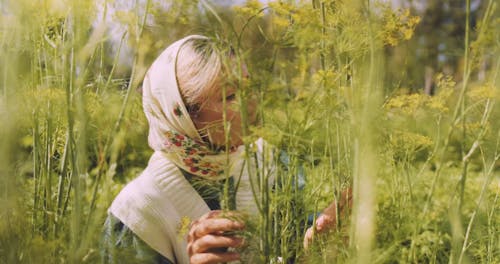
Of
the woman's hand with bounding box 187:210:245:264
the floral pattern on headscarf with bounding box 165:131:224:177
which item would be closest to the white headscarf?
the floral pattern on headscarf with bounding box 165:131:224:177

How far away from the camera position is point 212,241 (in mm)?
844

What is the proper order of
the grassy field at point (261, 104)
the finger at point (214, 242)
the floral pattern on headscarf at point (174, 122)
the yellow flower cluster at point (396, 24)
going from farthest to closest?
1. the floral pattern on headscarf at point (174, 122)
2. the finger at point (214, 242)
3. the yellow flower cluster at point (396, 24)
4. the grassy field at point (261, 104)

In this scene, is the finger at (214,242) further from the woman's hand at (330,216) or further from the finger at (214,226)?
the woman's hand at (330,216)

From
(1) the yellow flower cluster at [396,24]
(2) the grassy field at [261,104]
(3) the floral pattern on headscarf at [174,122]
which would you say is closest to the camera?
(2) the grassy field at [261,104]

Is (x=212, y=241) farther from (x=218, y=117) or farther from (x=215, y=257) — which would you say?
(x=218, y=117)

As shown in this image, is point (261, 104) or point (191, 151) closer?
point (261, 104)

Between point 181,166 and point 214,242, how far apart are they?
0.31 meters

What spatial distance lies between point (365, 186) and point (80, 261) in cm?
32

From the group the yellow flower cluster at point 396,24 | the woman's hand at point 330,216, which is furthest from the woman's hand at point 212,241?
the yellow flower cluster at point 396,24

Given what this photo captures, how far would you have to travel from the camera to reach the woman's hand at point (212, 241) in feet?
2.71

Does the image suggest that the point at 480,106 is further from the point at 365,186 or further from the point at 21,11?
the point at 21,11

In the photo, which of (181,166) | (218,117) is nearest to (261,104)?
(218,117)

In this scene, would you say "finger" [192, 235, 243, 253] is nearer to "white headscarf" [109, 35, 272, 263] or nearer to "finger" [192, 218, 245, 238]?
"finger" [192, 218, 245, 238]

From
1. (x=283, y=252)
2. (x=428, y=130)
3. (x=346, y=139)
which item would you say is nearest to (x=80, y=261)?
(x=283, y=252)
